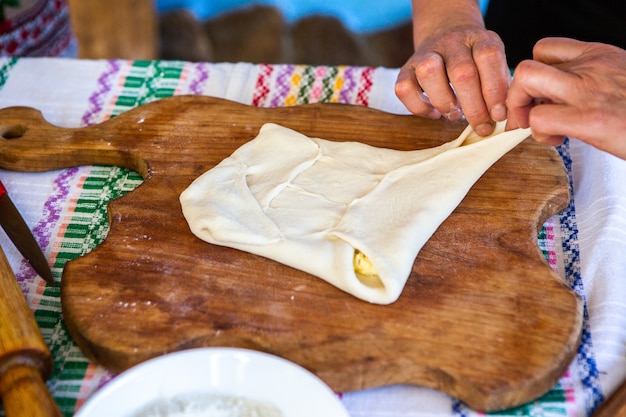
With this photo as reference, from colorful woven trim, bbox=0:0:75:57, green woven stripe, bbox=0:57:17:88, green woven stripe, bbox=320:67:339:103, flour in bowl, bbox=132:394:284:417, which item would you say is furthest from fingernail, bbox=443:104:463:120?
colorful woven trim, bbox=0:0:75:57

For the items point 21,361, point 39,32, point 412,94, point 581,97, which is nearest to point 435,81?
point 412,94

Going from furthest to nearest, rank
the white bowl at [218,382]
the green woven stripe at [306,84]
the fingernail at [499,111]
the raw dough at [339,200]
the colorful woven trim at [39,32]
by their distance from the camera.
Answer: the colorful woven trim at [39,32] → the green woven stripe at [306,84] → the fingernail at [499,111] → the raw dough at [339,200] → the white bowl at [218,382]

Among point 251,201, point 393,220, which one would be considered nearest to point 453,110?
point 393,220

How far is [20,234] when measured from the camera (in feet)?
4.08

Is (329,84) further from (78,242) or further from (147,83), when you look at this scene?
(78,242)

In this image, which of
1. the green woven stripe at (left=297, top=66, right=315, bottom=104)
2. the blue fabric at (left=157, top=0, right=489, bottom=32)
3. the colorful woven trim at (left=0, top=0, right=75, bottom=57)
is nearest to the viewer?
the green woven stripe at (left=297, top=66, right=315, bottom=104)

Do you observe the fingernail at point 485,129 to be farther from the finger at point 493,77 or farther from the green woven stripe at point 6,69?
the green woven stripe at point 6,69

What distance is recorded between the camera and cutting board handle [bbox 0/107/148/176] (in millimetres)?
1438

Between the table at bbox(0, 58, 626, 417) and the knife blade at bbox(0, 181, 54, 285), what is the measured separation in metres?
0.04

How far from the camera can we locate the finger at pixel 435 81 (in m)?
1.37

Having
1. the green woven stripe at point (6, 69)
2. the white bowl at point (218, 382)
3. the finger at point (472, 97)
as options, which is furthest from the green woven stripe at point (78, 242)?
the finger at point (472, 97)

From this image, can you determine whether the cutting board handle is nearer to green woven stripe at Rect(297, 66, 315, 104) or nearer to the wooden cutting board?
the wooden cutting board

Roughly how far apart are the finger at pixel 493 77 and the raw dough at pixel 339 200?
0.04 m

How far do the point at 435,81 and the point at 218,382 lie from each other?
2.49 feet
